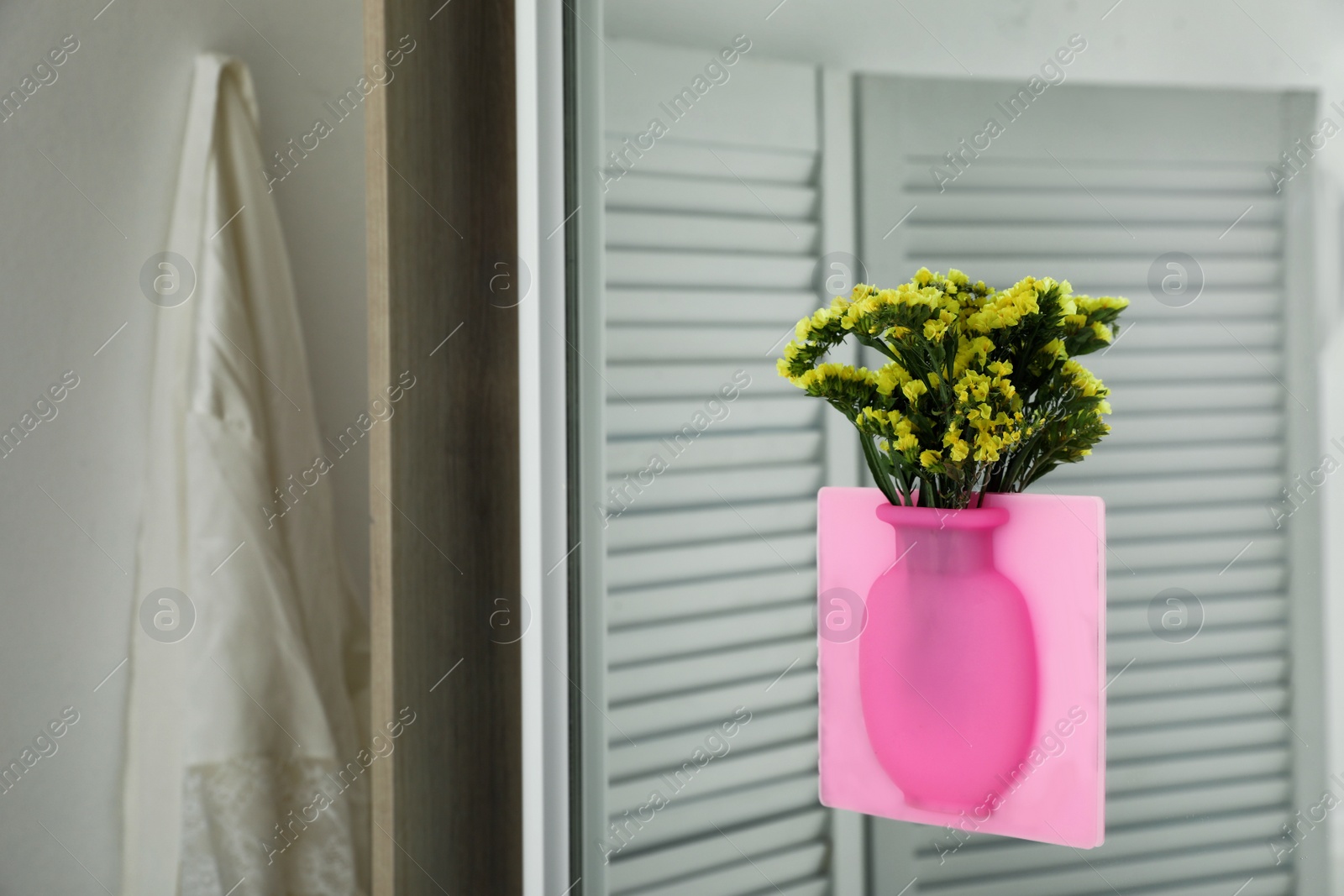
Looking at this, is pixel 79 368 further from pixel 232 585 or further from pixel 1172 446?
pixel 1172 446

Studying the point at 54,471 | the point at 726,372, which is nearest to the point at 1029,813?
the point at 726,372

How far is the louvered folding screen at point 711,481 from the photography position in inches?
28.7

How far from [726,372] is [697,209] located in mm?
146

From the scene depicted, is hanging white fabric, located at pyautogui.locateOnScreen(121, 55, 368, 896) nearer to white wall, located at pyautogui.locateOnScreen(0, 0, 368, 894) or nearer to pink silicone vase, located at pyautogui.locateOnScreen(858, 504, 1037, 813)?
white wall, located at pyautogui.locateOnScreen(0, 0, 368, 894)

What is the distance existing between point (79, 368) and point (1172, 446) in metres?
1.13

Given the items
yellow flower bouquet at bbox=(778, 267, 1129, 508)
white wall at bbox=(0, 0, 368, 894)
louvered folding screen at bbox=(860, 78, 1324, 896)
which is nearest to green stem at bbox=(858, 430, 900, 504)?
yellow flower bouquet at bbox=(778, 267, 1129, 508)

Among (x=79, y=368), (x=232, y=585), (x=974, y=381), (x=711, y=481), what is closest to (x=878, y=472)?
(x=974, y=381)

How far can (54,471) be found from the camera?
1045mm

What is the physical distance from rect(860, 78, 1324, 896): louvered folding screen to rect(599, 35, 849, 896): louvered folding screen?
0.45ft

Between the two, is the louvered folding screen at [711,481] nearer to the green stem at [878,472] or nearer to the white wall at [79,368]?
the green stem at [878,472]

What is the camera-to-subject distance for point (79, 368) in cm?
106

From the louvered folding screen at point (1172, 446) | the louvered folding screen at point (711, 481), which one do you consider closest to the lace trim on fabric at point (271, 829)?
the louvered folding screen at point (711, 481)


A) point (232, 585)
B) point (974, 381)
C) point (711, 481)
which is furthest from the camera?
point (232, 585)

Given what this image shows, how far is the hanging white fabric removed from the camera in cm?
101
